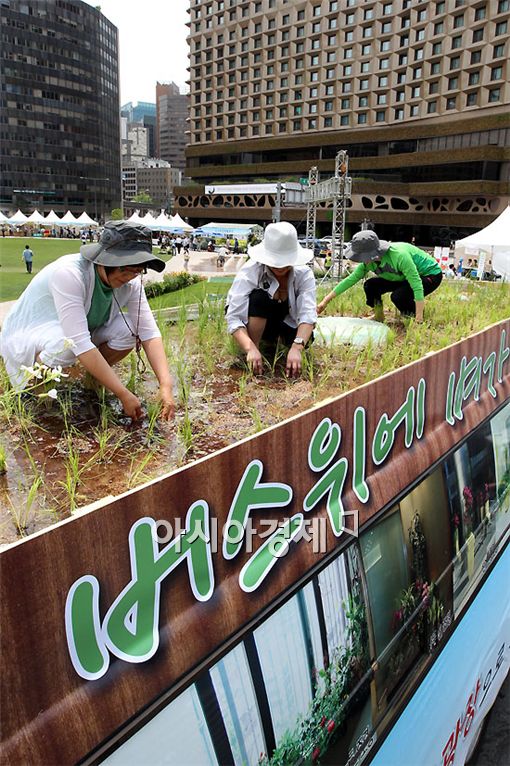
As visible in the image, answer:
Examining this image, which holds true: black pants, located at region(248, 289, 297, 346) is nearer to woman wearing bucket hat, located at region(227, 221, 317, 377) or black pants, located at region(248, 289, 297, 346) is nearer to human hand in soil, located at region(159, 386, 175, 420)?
woman wearing bucket hat, located at region(227, 221, 317, 377)

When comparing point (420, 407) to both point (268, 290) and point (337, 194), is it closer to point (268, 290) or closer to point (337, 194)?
point (268, 290)

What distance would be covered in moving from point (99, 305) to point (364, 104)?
2234 inches

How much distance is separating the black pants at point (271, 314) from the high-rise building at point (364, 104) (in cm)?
4071

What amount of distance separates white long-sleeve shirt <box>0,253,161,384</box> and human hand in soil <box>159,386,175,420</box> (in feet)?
0.97

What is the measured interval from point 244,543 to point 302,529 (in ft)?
0.82

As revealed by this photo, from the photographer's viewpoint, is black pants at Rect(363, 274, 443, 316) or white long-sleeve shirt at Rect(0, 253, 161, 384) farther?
black pants at Rect(363, 274, 443, 316)

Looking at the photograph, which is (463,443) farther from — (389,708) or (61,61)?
(61,61)

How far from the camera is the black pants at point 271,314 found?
3141 millimetres

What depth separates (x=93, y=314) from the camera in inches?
90.0

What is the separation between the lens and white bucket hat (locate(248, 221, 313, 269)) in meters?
2.97

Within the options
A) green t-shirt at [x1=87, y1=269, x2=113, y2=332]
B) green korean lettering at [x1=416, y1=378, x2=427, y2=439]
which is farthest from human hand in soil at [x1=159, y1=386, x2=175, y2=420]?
green korean lettering at [x1=416, y1=378, x2=427, y2=439]

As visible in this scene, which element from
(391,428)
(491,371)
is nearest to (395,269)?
(491,371)

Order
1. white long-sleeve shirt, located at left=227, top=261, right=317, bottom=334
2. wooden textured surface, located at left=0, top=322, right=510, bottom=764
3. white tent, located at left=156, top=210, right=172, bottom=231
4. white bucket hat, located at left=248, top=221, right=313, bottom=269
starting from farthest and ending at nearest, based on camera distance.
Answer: white tent, located at left=156, top=210, right=172, bottom=231
white long-sleeve shirt, located at left=227, top=261, right=317, bottom=334
white bucket hat, located at left=248, top=221, right=313, bottom=269
wooden textured surface, located at left=0, top=322, right=510, bottom=764

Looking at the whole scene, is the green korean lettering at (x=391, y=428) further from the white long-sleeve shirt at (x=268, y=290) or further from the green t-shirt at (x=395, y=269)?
the green t-shirt at (x=395, y=269)
